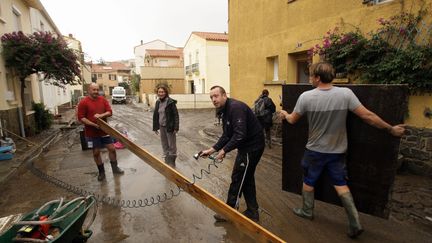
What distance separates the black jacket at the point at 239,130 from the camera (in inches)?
124

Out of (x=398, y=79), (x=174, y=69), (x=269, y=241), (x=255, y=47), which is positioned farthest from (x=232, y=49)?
(x=174, y=69)

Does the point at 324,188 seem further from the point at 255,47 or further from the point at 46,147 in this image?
the point at 46,147

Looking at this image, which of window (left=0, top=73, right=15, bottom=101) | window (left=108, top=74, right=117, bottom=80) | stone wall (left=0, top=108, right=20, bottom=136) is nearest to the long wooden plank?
stone wall (left=0, top=108, right=20, bottom=136)

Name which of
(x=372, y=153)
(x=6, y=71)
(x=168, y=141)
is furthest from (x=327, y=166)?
(x=6, y=71)

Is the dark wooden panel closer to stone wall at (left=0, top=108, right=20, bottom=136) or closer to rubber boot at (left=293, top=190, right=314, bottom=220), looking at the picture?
rubber boot at (left=293, top=190, right=314, bottom=220)

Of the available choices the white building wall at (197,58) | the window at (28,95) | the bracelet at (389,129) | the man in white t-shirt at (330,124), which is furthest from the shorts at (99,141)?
the white building wall at (197,58)

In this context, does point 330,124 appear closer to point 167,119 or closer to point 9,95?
point 167,119

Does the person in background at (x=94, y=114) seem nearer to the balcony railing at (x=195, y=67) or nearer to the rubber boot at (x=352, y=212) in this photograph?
the rubber boot at (x=352, y=212)

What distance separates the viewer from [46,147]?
28.1 feet

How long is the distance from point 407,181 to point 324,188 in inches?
108

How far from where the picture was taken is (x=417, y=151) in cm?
527

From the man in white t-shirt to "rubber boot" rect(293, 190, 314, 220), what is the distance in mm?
277

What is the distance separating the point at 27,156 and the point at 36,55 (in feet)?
12.5

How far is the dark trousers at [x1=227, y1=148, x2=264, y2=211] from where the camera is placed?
334 cm
